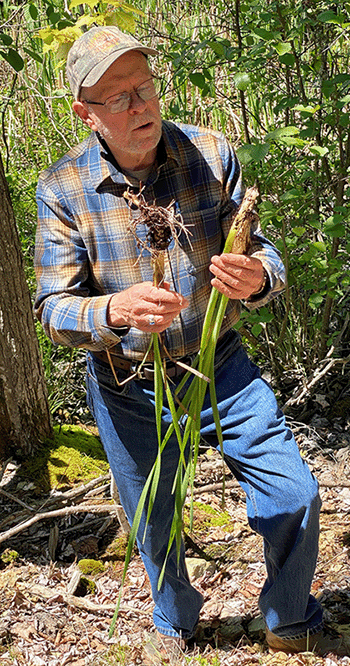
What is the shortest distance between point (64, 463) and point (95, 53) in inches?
84.8

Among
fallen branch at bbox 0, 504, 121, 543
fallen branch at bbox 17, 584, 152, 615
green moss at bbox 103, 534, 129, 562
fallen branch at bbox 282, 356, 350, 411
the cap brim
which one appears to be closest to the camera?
the cap brim

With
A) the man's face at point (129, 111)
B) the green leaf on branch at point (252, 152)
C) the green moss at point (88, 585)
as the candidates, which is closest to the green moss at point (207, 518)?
the green moss at point (88, 585)

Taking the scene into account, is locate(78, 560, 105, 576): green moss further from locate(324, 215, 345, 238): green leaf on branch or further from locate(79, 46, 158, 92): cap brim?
locate(79, 46, 158, 92): cap brim

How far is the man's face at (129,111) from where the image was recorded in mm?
2082

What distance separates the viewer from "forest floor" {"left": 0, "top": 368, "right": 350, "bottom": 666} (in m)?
2.64

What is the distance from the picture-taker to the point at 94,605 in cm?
288

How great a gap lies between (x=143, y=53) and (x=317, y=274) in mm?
1665

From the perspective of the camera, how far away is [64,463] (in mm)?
3637

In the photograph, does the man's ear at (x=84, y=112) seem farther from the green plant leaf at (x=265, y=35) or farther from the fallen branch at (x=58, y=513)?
the fallen branch at (x=58, y=513)

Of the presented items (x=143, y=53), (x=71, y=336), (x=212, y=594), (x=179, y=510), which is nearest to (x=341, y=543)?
(x=212, y=594)

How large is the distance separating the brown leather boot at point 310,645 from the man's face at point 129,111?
1621 mm

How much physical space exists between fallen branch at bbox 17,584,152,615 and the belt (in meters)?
1.11

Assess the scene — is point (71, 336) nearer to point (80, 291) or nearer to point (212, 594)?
point (80, 291)

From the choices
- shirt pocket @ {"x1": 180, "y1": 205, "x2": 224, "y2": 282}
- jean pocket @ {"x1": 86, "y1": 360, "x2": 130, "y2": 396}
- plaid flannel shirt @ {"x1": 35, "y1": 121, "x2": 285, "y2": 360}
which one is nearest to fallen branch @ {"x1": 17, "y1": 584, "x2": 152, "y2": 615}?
jean pocket @ {"x1": 86, "y1": 360, "x2": 130, "y2": 396}
